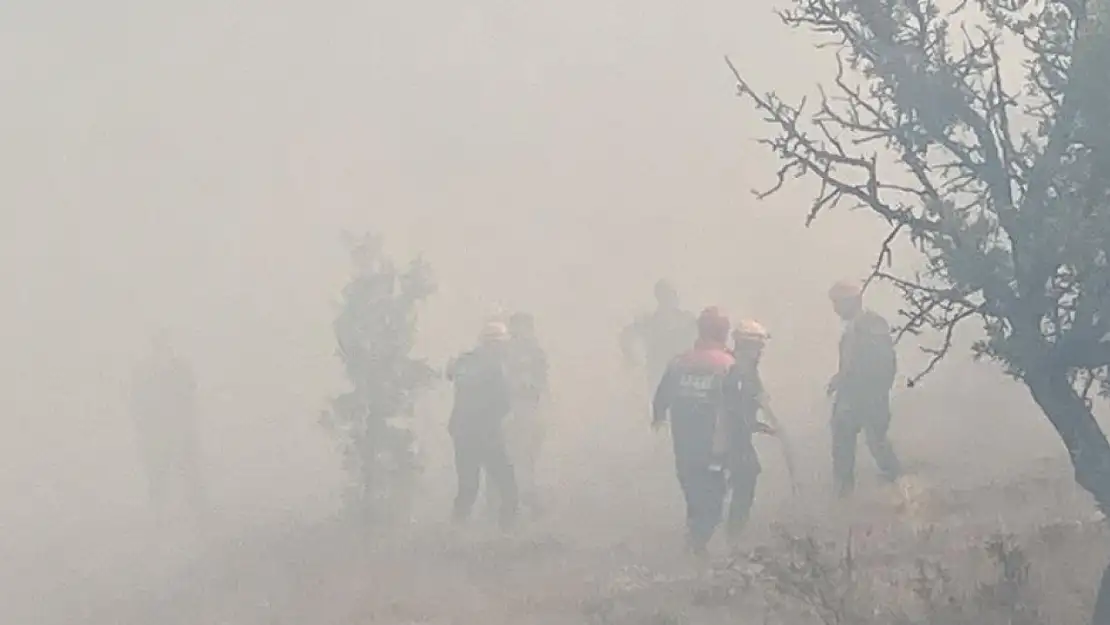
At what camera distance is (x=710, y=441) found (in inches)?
424

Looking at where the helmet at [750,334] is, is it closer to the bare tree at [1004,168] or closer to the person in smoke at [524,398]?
the bare tree at [1004,168]

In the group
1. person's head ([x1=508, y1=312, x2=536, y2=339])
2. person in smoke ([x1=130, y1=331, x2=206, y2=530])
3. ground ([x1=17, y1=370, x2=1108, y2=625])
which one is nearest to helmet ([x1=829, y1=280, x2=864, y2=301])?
ground ([x1=17, y1=370, x2=1108, y2=625])

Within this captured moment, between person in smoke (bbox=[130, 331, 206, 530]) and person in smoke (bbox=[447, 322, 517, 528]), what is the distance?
10.9 m

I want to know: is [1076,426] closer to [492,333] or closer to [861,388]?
[861,388]

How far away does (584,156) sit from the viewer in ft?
317

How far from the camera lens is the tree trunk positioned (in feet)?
18.2

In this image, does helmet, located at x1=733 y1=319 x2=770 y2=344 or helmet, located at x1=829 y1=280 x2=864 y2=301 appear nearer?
helmet, located at x1=733 y1=319 x2=770 y2=344

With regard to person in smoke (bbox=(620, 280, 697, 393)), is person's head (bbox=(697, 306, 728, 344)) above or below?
below

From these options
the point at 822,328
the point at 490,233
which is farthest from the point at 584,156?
the point at 822,328

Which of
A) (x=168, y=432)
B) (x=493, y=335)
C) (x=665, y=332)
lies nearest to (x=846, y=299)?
(x=493, y=335)

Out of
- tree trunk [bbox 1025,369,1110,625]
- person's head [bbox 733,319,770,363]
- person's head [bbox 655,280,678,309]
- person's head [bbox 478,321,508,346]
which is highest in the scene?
person's head [bbox 655,280,678,309]

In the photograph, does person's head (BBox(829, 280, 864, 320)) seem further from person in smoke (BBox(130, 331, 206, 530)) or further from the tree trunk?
person in smoke (BBox(130, 331, 206, 530))

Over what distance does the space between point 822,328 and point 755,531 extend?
24788mm

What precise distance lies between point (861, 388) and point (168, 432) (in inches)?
607
